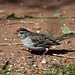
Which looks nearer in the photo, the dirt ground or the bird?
the dirt ground

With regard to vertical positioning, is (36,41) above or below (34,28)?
below

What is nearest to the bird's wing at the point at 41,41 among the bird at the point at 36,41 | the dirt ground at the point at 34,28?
the bird at the point at 36,41

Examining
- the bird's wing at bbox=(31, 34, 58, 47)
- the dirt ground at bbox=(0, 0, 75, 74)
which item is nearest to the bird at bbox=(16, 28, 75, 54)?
the bird's wing at bbox=(31, 34, 58, 47)

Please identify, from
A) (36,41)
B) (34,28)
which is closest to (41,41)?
(36,41)

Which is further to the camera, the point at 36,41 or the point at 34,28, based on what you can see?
the point at 34,28

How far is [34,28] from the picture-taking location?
743 cm

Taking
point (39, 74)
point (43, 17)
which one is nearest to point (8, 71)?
point (39, 74)

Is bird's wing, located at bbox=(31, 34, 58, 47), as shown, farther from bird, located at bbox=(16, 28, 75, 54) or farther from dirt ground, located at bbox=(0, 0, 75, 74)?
dirt ground, located at bbox=(0, 0, 75, 74)

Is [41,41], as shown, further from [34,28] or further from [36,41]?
[34,28]

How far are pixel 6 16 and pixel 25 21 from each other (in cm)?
116

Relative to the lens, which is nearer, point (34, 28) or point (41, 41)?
point (41, 41)

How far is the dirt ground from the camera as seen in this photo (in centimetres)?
494

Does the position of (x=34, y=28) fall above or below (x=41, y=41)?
above

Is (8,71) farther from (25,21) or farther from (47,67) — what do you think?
(25,21)
